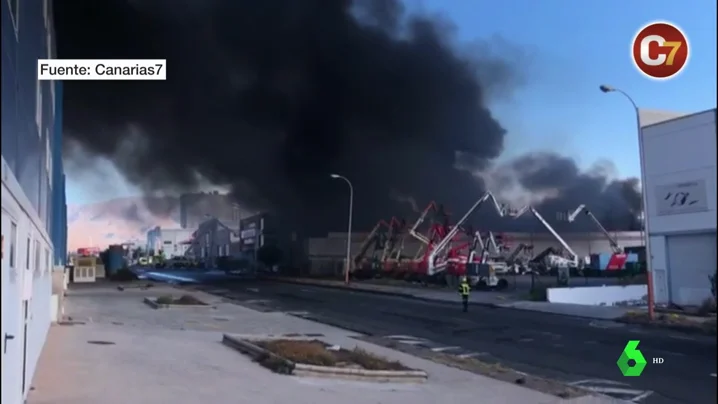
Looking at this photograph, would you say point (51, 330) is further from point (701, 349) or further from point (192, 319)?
point (701, 349)

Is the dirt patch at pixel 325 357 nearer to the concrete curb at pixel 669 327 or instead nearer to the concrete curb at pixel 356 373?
the concrete curb at pixel 356 373

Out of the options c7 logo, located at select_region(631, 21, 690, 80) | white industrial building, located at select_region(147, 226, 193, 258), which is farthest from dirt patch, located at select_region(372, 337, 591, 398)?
white industrial building, located at select_region(147, 226, 193, 258)

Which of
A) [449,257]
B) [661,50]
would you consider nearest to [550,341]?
[661,50]

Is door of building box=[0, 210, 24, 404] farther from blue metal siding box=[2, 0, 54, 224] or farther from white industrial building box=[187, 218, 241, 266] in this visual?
white industrial building box=[187, 218, 241, 266]

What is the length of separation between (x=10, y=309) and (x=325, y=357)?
6.96 metres

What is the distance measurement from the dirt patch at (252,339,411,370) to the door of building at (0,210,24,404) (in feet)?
17.4

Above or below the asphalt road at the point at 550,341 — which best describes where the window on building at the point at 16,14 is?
above

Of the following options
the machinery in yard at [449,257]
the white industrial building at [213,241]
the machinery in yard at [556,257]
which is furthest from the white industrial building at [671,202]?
the white industrial building at [213,241]

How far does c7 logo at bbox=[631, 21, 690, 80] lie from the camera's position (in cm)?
254

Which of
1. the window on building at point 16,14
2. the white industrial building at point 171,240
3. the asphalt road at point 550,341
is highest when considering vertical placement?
the white industrial building at point 171,240

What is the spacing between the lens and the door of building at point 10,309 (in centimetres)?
475

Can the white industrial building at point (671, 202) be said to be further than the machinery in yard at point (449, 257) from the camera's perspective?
No

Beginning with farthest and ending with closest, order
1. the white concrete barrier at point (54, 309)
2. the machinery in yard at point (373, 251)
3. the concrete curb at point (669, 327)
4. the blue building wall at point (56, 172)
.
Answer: the machinery in yard at point (373, 251), the blue building wall at point (56, 172), the white concrete barrier at point (54, 309), the concrete curb at point (669, 327)

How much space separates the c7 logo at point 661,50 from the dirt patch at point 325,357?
353 inches
